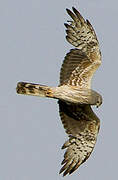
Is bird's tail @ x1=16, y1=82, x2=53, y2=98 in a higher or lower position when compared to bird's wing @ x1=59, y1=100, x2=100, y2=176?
higher

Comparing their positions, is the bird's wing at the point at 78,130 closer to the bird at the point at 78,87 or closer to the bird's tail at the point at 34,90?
the bird at the point at 78,87

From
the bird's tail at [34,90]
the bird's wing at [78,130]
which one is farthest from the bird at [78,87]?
the bird's tail at [34,90]

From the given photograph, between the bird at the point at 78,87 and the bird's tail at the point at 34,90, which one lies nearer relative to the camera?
the bird's tail at the point at 34,90

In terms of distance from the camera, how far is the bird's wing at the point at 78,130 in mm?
12133

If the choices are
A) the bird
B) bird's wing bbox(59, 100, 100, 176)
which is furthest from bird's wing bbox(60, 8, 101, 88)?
bird's wing bbox(59, 100, 100, 176)

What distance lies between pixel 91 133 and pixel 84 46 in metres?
1.91

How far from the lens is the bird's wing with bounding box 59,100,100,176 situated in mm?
12133

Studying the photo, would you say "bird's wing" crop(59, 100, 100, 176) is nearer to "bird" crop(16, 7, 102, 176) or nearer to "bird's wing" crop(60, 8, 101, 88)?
"bird" crop(16, 7, 102, 176)

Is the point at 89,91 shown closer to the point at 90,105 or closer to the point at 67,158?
the point at 90,105

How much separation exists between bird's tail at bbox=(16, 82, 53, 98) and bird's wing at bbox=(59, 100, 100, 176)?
0.61 m

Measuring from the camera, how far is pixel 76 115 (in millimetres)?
12344

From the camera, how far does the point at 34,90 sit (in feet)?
37.9

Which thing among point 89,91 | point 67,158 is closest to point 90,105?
point 89,91

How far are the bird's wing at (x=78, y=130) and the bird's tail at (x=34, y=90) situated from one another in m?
0.61
